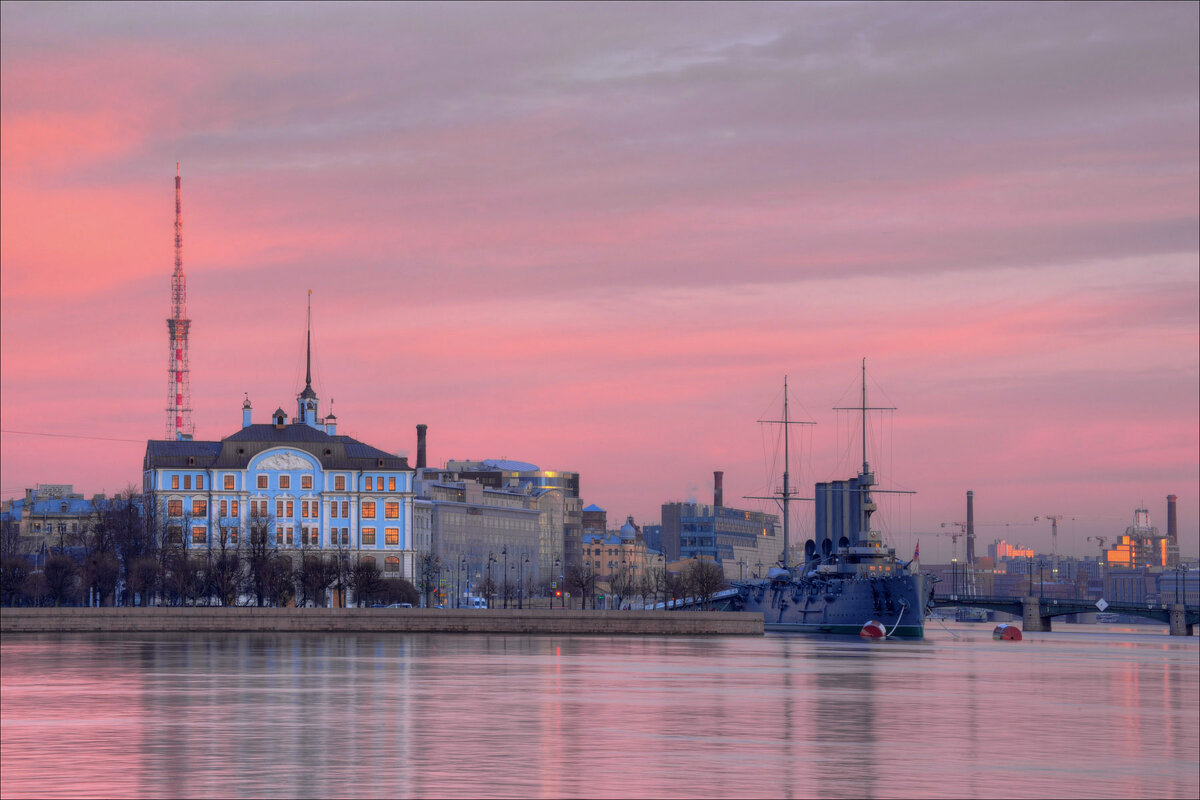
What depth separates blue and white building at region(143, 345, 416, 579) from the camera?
18662 cm

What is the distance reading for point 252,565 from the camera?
144750 millimetres

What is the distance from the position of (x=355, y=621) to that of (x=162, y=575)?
100 feet

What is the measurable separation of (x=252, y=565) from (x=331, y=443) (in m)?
48.3

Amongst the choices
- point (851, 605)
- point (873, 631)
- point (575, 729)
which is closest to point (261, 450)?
point (851, 605)

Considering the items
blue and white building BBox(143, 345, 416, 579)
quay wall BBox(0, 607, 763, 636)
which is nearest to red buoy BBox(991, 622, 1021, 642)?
quay wall BBox(0, 607, 763, 636)

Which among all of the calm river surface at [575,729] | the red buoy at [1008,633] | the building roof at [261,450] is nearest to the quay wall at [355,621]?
the calm river surface at [575,729]

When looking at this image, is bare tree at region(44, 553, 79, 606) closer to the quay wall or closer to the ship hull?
the quay wall

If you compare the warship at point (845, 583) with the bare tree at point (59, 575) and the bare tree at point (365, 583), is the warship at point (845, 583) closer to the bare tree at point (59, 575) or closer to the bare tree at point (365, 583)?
the bare tree at point (365, 583)

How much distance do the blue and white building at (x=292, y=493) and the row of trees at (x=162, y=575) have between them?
61.1 feet

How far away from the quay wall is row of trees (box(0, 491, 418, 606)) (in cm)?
2153

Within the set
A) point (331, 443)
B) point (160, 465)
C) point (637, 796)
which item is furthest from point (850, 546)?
→ point (637, 796)

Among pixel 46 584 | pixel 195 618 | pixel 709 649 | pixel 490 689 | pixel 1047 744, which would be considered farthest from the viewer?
pixel 46 584

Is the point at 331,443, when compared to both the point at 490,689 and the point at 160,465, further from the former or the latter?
the point at 490,689

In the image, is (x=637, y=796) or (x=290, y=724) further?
(x=290, y=724)
